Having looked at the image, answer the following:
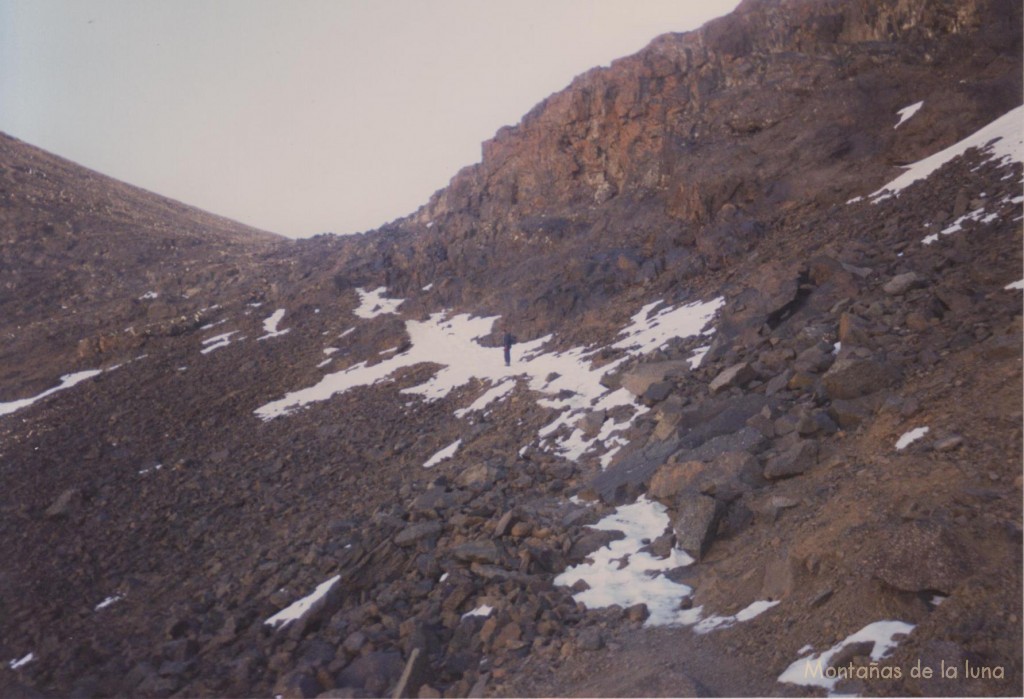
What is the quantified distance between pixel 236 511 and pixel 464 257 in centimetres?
1547

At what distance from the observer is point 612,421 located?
1348 cm

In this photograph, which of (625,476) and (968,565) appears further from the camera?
(625,476)

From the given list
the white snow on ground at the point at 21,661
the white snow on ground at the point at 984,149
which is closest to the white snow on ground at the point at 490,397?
the white snow on ground at the point at 21,661

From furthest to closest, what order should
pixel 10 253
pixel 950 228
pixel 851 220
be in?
pixel 10 253 < pixel 851 220 < pixel 950 228

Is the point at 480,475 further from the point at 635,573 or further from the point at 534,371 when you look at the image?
the point at 534,371

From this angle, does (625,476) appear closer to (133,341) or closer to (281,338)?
(281,338)

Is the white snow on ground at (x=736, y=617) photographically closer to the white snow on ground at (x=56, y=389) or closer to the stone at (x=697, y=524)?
the stone at (x=697, y=524)

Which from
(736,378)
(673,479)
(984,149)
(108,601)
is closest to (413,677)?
(673,479)

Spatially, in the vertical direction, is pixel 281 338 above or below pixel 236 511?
above

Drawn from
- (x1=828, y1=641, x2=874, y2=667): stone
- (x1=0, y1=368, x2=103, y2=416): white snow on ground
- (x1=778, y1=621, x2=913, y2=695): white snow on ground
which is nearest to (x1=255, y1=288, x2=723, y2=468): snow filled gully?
(x1=778, y1=621, x2=913, y2=695): white snow on ground

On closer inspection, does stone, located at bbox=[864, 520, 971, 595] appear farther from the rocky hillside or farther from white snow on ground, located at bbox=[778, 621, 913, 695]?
white snow on ground, located at bbox=[778, 621, 913, 695]

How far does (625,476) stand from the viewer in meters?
10.9

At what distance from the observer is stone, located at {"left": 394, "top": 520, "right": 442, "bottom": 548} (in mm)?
11000

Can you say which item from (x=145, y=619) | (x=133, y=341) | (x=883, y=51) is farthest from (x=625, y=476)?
(x=133, y=341)
